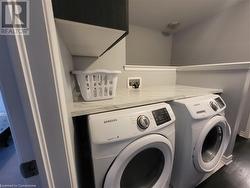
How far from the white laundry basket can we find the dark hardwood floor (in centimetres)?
129

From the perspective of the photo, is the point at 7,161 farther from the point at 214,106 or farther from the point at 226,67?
the point at 226,67

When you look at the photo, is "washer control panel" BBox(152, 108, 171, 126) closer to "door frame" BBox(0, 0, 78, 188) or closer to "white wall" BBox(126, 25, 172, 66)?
"door frame" BBox(0, 0, 78, 188)

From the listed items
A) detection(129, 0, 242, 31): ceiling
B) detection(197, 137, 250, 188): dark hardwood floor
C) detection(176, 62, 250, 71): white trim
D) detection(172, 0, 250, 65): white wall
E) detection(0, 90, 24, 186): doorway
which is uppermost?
detection(129, 0, 242, 31): ceiling

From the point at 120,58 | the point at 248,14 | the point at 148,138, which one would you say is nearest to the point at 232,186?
the point at 148,138

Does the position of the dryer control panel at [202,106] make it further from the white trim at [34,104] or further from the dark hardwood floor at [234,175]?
the white trim at [34,104]

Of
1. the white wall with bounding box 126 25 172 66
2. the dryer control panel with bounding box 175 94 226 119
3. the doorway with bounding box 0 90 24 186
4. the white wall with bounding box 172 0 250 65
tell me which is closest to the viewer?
the dryer control panel with bounding box 175 94 226 119

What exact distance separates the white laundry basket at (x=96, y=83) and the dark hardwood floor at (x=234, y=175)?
4.24ft

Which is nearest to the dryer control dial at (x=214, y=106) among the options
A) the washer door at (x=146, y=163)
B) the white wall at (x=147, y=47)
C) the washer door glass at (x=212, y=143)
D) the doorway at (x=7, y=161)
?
the washer door glass at (x=212, y=143)

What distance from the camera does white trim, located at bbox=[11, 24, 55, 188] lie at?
302mm

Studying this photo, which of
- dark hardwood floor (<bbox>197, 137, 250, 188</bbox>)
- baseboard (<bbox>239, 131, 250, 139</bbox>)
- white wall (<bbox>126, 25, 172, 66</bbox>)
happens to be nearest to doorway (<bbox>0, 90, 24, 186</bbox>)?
dark hardwood floor (<bbox>197, 137, 250, 188</bbox>)

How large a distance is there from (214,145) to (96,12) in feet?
4.87

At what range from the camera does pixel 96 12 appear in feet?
1.60

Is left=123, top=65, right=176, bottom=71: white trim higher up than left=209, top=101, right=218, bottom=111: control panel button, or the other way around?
left=123, top=65, right=176, bottom=71: white trim

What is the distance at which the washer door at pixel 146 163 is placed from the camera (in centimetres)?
66
